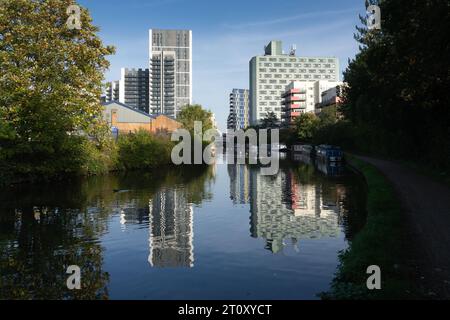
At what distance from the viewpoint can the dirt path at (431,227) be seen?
350 inches

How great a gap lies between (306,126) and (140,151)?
197 ft

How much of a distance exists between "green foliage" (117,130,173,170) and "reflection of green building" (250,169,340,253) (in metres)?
21.9

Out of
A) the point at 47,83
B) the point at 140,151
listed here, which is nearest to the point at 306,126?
the point at 140,151

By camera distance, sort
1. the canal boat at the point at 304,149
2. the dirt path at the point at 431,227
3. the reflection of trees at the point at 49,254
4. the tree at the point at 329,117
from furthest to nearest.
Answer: the tree at the point at 329,117
the canal boat at the point at 304,149
the reflection of trees at the point at 49,254
the dirt path at the point at 431,227

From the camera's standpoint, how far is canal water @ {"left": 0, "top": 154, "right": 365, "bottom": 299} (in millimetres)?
9844

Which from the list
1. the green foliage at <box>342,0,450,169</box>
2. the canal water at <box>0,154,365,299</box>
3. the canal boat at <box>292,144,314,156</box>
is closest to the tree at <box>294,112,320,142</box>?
the canal boat at <box>292,144,314,156</box>

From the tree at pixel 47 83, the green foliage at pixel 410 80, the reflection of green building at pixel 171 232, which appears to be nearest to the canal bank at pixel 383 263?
the reflection of green building at pixel 171 232

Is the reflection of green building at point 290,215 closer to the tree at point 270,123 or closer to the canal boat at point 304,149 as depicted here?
the canal boat at point 304,149

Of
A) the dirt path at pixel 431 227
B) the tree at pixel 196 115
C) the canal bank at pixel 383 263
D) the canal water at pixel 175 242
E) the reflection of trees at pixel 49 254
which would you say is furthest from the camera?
the tree at pixel 196 115

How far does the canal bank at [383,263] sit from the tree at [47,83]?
25350 mm

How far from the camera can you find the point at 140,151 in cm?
5084

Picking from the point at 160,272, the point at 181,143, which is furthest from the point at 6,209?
the point at 181,143

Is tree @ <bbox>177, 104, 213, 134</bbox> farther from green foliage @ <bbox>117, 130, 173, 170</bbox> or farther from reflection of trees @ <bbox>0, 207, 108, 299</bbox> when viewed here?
reflection of trees @ <bbox>0, 207, 108, 299</bbox>
